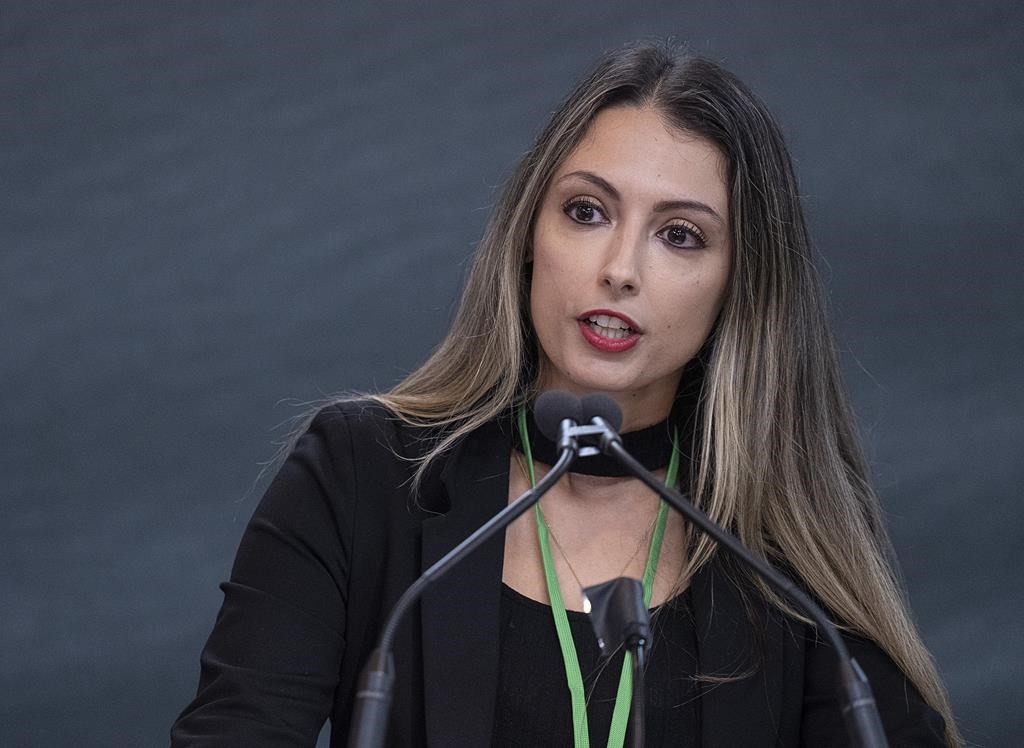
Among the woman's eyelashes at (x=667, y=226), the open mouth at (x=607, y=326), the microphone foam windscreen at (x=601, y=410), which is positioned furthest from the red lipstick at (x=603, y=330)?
the microphone foam windscreen at (x=601, y=410)

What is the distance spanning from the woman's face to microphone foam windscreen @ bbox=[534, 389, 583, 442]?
1.92 ft

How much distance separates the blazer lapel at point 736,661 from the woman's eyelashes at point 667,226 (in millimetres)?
420

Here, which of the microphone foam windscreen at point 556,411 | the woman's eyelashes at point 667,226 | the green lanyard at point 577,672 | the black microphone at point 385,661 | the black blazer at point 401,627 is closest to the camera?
the black microphone at point 385,661

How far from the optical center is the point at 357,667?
2.22m

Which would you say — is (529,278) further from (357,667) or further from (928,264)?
(928,264)

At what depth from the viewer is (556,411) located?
5.42 ft

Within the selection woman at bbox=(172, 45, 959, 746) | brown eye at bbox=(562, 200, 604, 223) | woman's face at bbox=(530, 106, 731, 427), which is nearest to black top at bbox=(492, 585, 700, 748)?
woman at bbox=(172, 45, 959, 746)

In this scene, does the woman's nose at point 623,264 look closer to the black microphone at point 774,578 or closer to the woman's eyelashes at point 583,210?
the woman's eyelashes at point 583,210

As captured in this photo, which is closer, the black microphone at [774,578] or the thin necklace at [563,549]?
the black microphone at [774,578]

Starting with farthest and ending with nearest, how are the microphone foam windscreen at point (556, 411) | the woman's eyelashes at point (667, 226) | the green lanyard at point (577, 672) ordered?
the woman's eyelashes at point (667, 226) < the green lanyard at point (577, 672) < the microphone foam windscreen at point (556, 411)

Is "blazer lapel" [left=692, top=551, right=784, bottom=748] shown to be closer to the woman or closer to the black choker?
the woman

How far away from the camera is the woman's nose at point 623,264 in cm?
223

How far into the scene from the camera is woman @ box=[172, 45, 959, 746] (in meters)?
2.18

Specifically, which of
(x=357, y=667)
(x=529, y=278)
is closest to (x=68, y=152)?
(x=529, y=278)
